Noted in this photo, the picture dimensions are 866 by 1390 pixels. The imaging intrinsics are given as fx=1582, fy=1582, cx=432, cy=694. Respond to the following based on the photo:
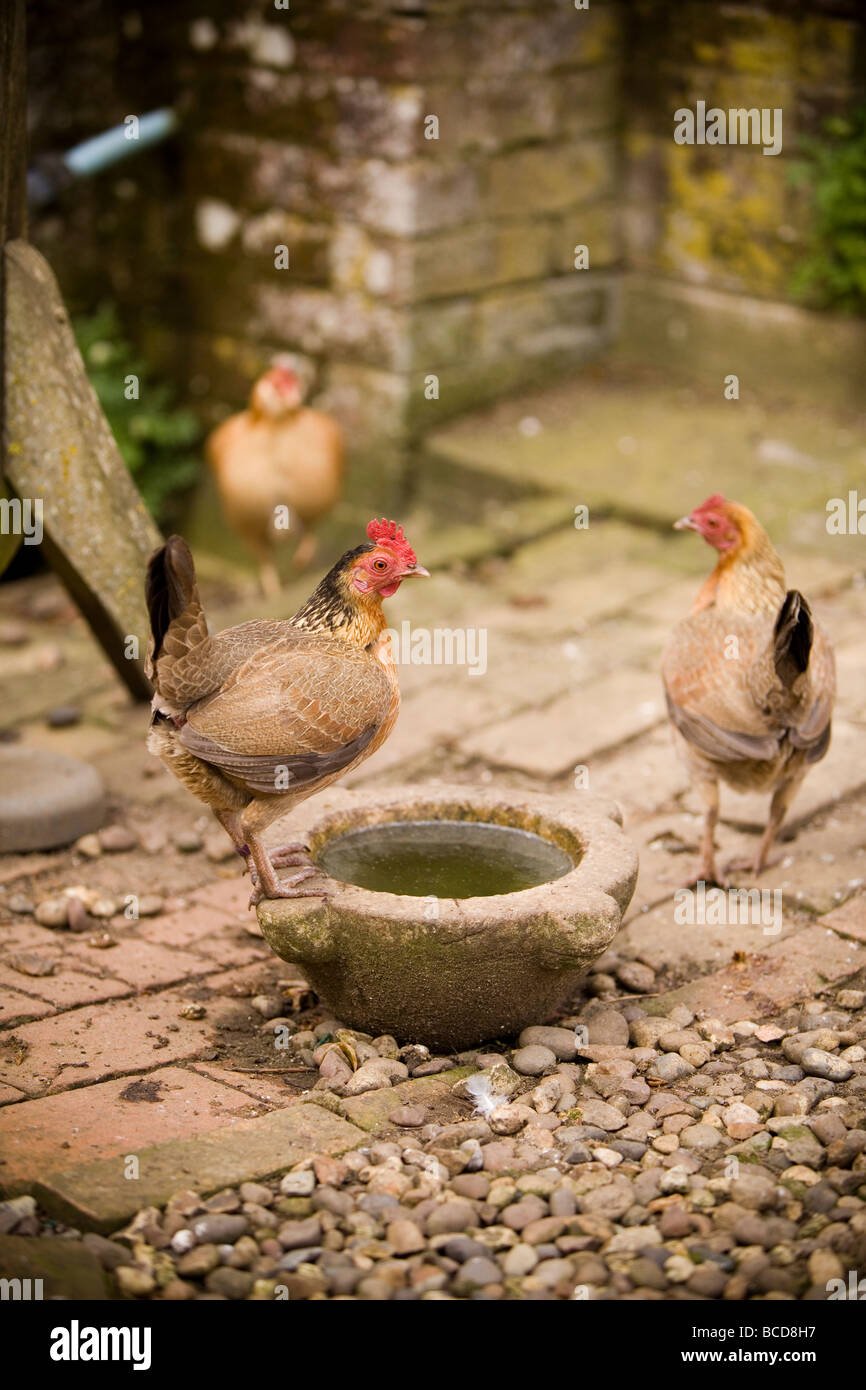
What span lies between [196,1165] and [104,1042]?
0.69 meters

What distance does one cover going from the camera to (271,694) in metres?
3.91

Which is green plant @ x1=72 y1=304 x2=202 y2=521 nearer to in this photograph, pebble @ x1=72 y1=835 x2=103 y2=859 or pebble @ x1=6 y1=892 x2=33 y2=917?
pebble @ x1=72 y1=835 x2=103 y2=859

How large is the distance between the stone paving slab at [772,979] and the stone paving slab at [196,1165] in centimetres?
105

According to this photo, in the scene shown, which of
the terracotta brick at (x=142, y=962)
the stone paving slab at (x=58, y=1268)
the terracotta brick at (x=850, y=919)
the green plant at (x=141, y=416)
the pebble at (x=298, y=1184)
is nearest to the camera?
the stone paving slab at (x=58, y=1268)

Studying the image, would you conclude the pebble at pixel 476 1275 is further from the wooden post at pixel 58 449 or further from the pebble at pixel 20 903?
the wooden post at pixel 58 449

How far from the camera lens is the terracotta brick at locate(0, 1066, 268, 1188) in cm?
334

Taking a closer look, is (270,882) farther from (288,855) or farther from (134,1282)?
(134,1282)

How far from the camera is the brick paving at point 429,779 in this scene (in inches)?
147

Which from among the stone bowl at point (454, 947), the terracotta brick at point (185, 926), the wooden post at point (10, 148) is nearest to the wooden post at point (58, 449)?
the wooden post at point (10, 148)

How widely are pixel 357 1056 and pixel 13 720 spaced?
274 centimetres

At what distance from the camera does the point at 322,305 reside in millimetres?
8094

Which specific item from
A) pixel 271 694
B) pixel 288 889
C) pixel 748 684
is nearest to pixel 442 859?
pixel 288 889

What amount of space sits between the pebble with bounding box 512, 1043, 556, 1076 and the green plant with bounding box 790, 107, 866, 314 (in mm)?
5183

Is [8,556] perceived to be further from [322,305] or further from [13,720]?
[322,305]
